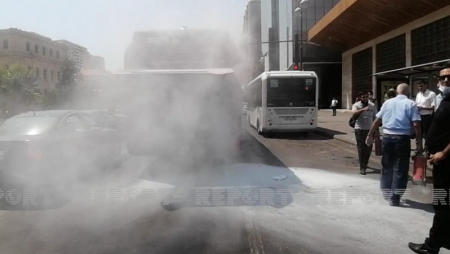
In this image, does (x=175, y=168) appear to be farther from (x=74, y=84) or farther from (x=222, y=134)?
(x=74, y=84)

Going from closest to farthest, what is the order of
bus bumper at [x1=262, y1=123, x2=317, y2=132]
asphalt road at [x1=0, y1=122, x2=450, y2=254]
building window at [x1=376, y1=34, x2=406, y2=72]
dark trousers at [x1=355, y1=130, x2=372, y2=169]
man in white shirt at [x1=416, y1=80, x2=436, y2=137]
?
1. asphalt road at [x1=0, y1=122, x2=450, y2=254]
2. dark trousers at [x1=355, y1=130, x2=372, y2=169]
3. man in white shirt at [x1=416, y1=80, x2=436, y2=137]
4. bus bumper at [x1=262, y1=123, x2=317, y2=132]
5. building window at [x1=376, y1=34, x2=406, y2=72]

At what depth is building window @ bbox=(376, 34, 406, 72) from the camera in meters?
17.0

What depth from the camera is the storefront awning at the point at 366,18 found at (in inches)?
565

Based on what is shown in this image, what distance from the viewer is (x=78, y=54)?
15.9 feet

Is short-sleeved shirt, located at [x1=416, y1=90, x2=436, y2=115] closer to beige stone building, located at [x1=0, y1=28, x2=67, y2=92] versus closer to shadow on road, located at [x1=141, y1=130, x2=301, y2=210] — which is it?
shadow on road, located at [x1=141, y1=130, x2=301, y2=210]

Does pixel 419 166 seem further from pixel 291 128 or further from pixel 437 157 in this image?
pixel 291 128

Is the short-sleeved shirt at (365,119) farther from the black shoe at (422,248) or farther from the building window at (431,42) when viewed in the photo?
the building window at (431,42)

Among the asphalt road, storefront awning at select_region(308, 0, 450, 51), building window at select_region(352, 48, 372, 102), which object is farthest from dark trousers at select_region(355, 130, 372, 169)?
building window at select_region(352, 48, 372, 102)

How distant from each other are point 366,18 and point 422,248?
16.6 meters

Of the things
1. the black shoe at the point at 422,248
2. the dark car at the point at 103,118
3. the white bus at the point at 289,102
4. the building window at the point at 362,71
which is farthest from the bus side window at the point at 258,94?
the building window at the point at 362,71

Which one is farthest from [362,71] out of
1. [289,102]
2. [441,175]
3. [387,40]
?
[441,175]

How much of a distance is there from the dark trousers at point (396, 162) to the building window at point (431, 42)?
11.1 meters

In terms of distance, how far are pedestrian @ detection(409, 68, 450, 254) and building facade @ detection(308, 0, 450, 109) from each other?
24.1ft

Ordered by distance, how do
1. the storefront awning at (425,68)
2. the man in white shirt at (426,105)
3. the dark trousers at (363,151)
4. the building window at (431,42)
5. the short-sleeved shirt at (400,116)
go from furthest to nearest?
the building window at (431,42), the storefront awning at (425,68), the man in white shirt at (426,105), the dark trousers at (363,151), the short-sleeved shirt at (400,116)
